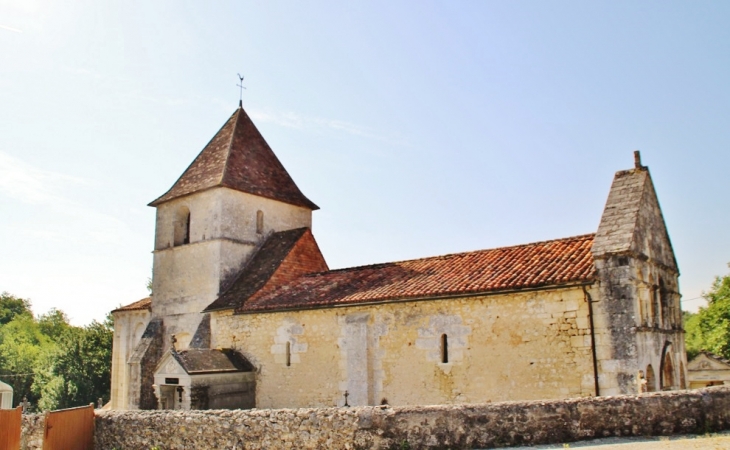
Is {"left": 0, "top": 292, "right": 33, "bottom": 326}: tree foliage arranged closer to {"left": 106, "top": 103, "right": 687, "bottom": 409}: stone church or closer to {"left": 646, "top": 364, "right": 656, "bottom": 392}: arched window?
{"left": 106, "top": 103, "right": 687, "bottom": 409}: stone church

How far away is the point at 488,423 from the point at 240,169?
1619 centimetres

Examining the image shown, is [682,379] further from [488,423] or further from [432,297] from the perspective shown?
[488,423]

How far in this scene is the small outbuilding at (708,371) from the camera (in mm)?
28391

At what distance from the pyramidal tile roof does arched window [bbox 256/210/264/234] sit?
2.38 ft

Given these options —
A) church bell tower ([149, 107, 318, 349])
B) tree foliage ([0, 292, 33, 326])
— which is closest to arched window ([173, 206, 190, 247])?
church bell tower ([149, 107, 318, 349])

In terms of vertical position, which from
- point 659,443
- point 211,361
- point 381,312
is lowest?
point 659,443

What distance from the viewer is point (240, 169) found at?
2275 centimetres

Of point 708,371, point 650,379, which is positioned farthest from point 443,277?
point 708,371

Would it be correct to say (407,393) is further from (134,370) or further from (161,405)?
(134,370)

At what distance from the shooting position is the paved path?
734 cm

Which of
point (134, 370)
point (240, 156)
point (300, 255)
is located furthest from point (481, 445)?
point (240, 156)

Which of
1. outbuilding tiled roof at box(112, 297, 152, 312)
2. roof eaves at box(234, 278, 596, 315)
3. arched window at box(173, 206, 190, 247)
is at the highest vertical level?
arched window at box(173, 206, 190, 247)

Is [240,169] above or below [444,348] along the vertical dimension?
above

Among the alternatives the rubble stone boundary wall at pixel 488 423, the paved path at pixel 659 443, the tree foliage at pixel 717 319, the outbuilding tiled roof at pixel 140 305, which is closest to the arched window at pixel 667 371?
the rubble stone boundary wall at pixel 488 423
